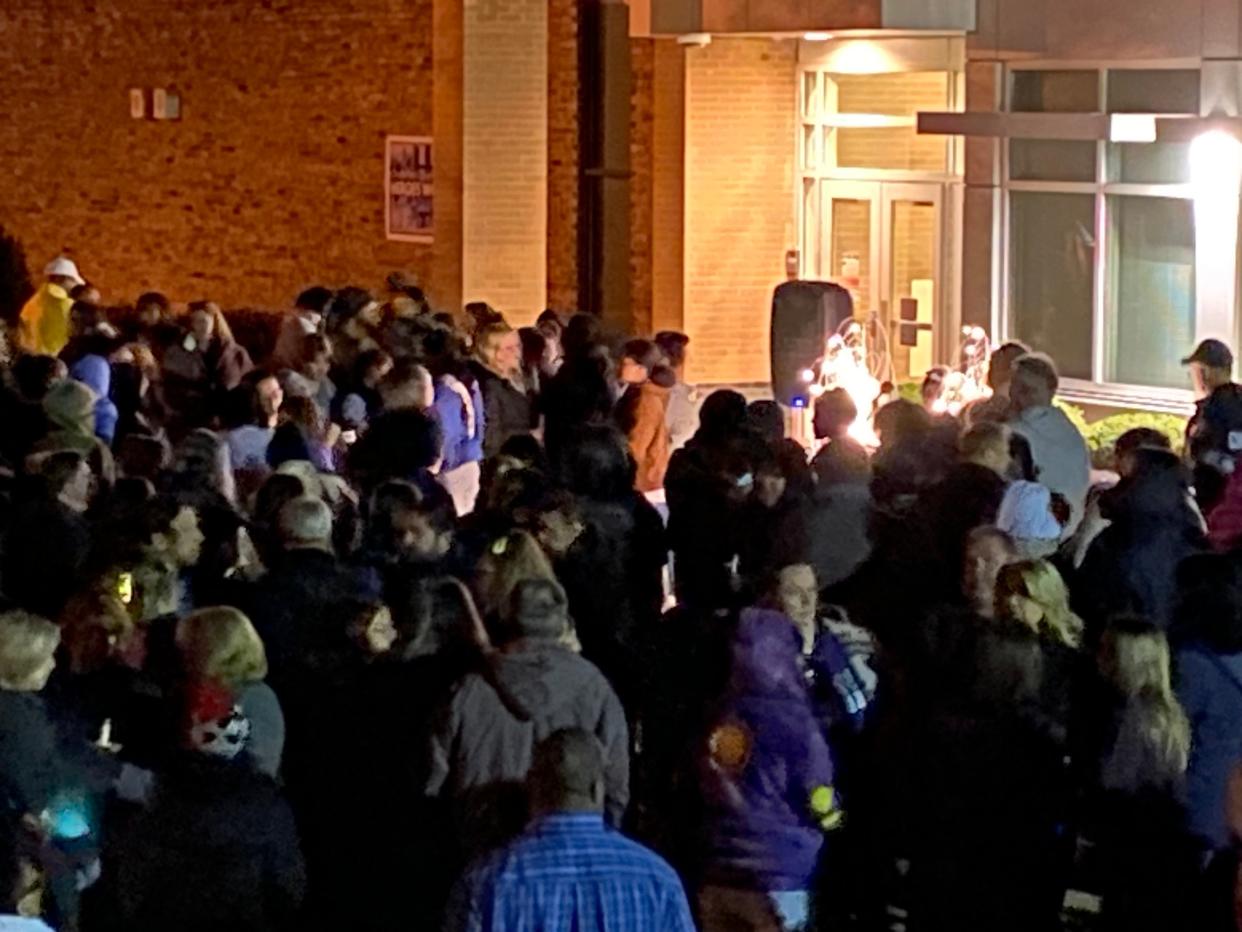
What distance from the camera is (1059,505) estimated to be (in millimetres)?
10836

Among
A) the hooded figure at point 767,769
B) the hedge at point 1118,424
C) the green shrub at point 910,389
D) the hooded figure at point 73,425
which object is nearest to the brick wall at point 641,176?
the green shrub at point 910,389

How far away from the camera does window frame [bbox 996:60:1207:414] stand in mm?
18375

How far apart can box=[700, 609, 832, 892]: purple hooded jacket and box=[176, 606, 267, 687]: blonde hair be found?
56.0 inches

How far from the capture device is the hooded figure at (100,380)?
1388 centimetres

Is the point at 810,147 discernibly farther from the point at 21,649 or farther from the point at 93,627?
the point at 21,649

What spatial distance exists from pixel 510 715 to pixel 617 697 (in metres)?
0.84

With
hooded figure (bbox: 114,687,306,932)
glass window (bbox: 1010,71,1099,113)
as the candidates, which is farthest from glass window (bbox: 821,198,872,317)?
hooded figure (bbox: 114,687,306,932)

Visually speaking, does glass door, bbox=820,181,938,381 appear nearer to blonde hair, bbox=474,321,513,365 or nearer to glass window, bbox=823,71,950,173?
glass window, bbox=823,71,950,173

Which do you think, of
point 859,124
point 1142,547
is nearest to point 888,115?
point 859,124

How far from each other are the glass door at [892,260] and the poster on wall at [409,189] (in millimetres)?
4240

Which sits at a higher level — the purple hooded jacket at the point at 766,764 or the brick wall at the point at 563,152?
the brick wall at the point at 563,152

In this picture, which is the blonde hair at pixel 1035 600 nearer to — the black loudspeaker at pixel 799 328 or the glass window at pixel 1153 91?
the glass window at pixel 1153 91

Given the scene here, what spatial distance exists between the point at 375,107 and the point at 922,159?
21.3 feet

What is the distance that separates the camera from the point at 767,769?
308 inches
